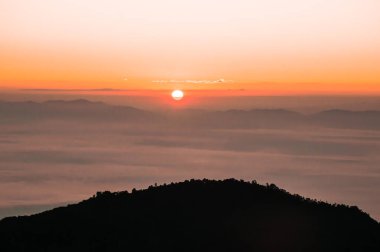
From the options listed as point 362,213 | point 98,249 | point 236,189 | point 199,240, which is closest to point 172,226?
point 199,240

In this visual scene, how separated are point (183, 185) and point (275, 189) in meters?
5.13

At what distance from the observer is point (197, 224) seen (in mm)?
32531

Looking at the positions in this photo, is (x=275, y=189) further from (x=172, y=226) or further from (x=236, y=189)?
(x=172, y=226)

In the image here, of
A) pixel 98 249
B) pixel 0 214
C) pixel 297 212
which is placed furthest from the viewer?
pixel 0 214

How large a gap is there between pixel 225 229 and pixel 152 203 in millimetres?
5033

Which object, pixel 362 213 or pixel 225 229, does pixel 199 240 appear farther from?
pixel 362 213

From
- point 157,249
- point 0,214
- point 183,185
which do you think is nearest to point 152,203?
point 183,185

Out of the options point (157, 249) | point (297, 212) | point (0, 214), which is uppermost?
point (0, 214)

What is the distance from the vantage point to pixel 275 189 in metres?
38.3

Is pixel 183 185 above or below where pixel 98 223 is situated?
above

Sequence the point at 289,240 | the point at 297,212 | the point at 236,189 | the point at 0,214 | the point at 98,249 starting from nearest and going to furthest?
the point at 98,249
the point at 289,240
the point at 297,212
the point at 236,189
the point at 0,214

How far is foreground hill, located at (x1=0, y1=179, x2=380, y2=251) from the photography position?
30375 millimetres

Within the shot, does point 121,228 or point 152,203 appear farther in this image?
point 152,203

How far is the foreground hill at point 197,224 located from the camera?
99.7ft
